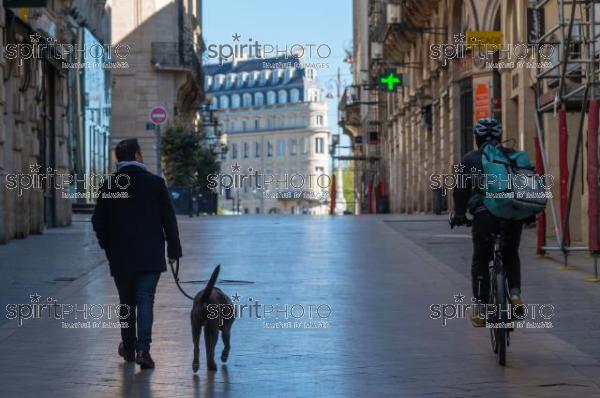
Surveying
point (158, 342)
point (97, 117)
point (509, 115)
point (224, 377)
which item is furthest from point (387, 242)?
point (97, 117)

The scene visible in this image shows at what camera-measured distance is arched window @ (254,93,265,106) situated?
17362 centimetres

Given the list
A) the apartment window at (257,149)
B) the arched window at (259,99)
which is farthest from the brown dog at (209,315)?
the arched window at (259,99)

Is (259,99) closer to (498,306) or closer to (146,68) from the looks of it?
(146,68)

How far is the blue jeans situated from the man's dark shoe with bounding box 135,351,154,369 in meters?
0.04

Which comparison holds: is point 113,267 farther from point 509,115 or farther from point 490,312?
point 509,115

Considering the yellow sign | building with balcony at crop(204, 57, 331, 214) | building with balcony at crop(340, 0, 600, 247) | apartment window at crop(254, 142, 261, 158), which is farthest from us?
apartment window at crop(254, 142, 261, 158)

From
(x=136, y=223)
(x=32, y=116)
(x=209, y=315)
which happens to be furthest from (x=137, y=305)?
(x=32, y=116)

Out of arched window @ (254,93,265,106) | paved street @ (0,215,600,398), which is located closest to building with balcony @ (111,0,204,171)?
paved street @ (0,215,600,398)

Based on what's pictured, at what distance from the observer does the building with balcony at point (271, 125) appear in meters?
168

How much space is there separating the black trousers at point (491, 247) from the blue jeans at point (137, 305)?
2.29 m

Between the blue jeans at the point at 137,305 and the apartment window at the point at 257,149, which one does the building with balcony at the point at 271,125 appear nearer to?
the apartment window at the point at 257,149

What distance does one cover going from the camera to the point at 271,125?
173 metres

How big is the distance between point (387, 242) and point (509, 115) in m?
10.1

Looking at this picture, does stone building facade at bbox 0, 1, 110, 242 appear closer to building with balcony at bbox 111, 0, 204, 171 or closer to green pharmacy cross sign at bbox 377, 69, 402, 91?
green pharmacy cross sign at bbox 377, 69, 402, 91
